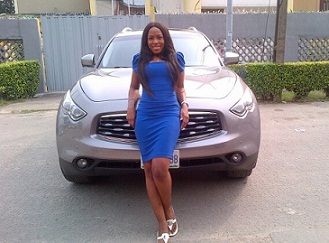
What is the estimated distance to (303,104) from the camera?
7.39 meters

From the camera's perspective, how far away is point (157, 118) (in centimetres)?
263

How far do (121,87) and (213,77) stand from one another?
990mm

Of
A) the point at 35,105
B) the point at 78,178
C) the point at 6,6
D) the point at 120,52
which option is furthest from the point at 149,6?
the point at 6,6

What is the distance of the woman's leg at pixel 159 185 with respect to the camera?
8.50 ft

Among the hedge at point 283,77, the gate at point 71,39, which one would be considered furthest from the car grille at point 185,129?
the gate at point 71,39

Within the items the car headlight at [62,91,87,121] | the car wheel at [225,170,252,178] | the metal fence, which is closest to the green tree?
the metal fence

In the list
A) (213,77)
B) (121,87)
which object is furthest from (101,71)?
(213,77)

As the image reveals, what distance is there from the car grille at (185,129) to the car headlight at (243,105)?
206mm

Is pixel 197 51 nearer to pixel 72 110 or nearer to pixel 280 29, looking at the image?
pixel 72 110

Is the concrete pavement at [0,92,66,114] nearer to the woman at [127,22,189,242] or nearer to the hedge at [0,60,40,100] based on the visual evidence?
the hedge at [0,60,40,100]

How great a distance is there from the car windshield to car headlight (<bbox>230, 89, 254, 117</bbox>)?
1.11 m

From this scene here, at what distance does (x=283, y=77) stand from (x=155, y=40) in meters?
5.35

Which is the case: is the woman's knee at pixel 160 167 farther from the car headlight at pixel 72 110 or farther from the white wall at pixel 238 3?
the white wall at pixel 238 3

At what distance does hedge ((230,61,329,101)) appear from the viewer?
287 inches
